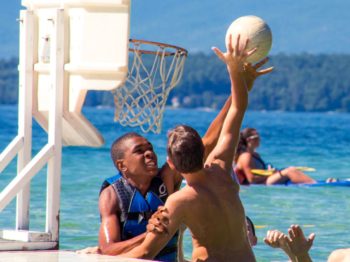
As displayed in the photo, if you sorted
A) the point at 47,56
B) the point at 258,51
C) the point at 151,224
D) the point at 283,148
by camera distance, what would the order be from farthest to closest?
the point at 283,148 < the point at 47,56 < the point at 258,51 < the point at 151,224

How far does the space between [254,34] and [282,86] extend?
125976mm

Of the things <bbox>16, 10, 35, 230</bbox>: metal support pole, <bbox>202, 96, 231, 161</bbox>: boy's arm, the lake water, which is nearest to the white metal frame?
<bbox>16, 10, 35, 230</bbox>: metal support pole

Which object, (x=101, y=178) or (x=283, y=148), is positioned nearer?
(x=101, y=178)

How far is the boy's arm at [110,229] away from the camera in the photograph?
260 inches

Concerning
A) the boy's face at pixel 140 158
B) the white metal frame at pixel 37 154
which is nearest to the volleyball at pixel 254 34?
the boy's face at pixel 140 158

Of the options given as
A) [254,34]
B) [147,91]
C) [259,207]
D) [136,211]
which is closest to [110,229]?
[136,211]

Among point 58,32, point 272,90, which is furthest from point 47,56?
point 272,90

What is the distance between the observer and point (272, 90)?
13125 centimetres

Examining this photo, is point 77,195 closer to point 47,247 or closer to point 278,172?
point 278,172

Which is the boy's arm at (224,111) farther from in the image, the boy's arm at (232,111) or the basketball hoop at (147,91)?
the basketball hoop at (147,91)

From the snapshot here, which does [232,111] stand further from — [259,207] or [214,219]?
[259,207]

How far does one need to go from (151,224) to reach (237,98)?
0.85m

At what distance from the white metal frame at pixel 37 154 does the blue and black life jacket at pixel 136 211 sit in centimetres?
45

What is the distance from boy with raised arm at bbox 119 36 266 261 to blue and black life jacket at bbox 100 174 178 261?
535 mm
